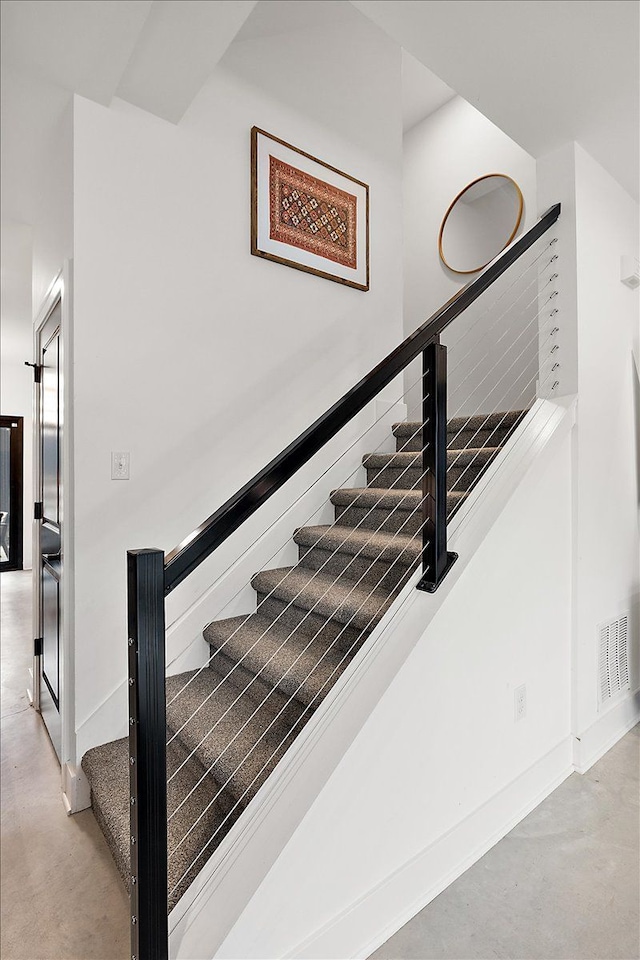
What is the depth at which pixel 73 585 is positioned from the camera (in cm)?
199

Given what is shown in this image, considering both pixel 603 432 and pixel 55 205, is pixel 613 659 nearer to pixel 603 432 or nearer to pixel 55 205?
pixel 603 432

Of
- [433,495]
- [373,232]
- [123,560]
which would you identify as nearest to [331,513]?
[123,560]

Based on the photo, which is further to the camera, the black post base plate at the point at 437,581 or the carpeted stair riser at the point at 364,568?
the carpeted stair riser at the point at 364,568

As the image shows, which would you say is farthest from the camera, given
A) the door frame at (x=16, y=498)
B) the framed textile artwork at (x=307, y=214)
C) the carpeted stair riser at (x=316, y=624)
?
the door frame at (x=16, y=498)

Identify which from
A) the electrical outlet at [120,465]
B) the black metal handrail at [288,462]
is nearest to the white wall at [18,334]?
the electrical outlet at [120,465]

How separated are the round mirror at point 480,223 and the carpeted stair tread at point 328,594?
8.99 ft

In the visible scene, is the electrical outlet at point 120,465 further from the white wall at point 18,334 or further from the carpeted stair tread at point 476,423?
the white wall at point 18,334

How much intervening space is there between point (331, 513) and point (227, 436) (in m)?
0.76

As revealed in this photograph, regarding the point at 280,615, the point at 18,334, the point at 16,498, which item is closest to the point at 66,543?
the point at 280,615

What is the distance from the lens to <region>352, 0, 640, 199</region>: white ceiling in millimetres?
1484

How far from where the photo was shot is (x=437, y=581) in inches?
60.3

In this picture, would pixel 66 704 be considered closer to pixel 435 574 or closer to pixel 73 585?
pixel 73 585

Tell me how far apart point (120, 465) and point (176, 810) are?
4.11 feet

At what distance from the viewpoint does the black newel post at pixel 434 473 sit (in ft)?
5.03
